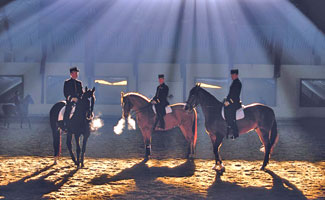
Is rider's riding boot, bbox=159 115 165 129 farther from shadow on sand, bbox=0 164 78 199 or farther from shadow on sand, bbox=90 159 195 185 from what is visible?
shadow on sand, bbox=0 164 78 199

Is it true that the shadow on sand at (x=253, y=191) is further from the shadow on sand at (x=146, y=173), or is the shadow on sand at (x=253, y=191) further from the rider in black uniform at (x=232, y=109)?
the rider in black uniform at (x=232, y=109)

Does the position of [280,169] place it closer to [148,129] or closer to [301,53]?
[148,129]

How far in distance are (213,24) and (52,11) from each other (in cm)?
1135

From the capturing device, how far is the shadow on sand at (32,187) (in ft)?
18.5

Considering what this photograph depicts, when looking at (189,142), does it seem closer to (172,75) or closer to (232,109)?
(232,109)

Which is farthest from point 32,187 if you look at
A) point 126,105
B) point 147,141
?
point 147,141

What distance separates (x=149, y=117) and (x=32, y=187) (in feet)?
13.0

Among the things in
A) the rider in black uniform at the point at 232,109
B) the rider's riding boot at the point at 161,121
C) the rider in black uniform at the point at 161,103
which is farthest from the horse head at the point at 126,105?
the rider in black uniform at the point at 232,109

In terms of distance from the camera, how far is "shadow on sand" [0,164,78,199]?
222 inches

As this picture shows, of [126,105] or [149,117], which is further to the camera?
[149,117]

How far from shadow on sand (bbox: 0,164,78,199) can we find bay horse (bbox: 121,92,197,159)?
8.78 feet

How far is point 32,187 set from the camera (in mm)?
6152

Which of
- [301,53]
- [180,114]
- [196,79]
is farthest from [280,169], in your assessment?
[301,53]

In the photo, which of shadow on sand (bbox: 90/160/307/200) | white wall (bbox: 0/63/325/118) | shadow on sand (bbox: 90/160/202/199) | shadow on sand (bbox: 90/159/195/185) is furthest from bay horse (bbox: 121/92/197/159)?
white wall (bbox: 0/63/325/118)
